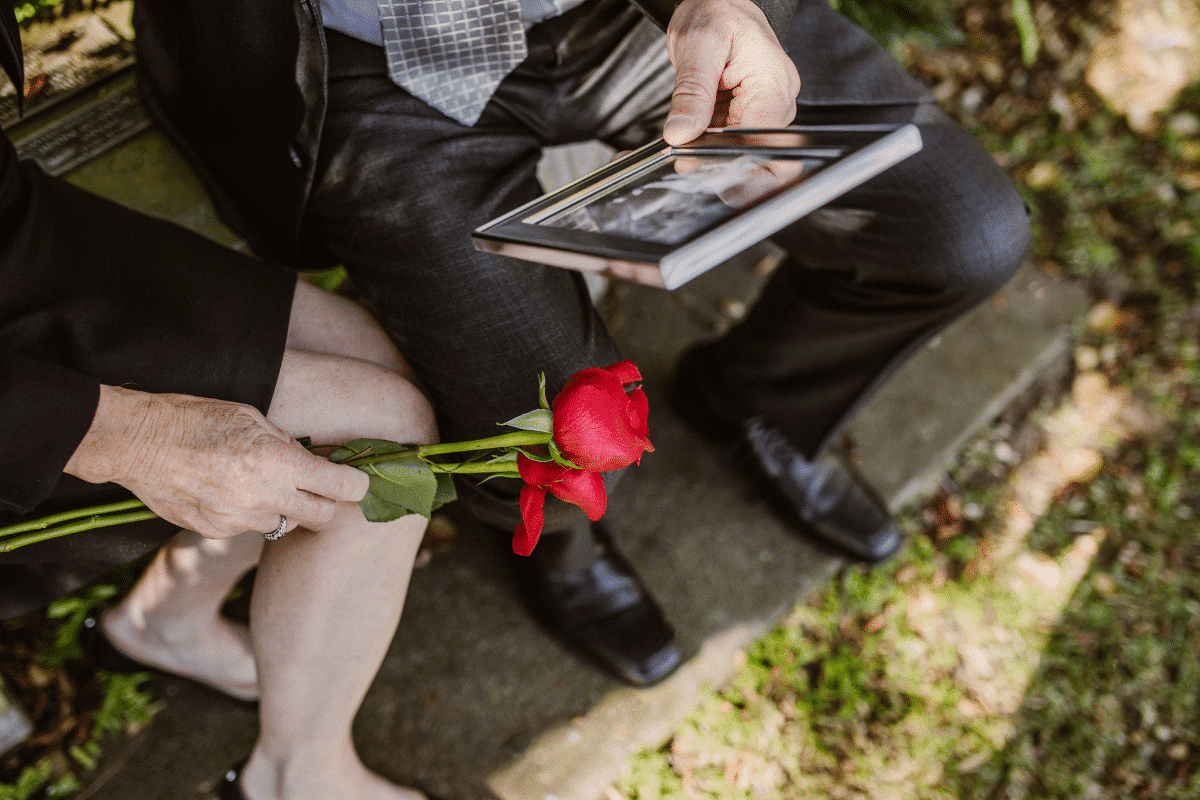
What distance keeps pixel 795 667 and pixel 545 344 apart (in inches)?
49.3

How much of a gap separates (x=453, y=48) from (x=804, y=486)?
1.48m

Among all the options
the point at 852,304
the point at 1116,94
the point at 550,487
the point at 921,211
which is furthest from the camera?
the point at 1116,94

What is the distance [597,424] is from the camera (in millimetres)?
807

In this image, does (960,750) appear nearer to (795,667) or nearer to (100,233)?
(795,667)

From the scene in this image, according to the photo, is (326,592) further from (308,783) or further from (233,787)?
(233,787)

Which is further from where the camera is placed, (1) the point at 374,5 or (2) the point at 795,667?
(2) the point at 795,667

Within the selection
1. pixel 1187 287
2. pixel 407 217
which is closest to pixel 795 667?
pixel 407 217

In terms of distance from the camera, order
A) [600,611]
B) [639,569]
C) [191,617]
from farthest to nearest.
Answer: [639,569] → [600,611] → [191,617]

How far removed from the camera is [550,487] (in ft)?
2.93

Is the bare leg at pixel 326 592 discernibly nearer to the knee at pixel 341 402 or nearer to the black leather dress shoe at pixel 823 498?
the knee at pixel 341 402

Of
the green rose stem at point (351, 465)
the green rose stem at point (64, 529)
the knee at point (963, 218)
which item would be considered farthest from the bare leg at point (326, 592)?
the knee at point (963, 218)

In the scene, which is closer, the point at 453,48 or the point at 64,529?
the point at 64,529

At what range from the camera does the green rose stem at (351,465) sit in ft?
2.90

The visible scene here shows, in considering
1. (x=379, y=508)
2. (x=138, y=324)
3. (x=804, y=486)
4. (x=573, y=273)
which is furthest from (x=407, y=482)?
(x=804, y=486)
